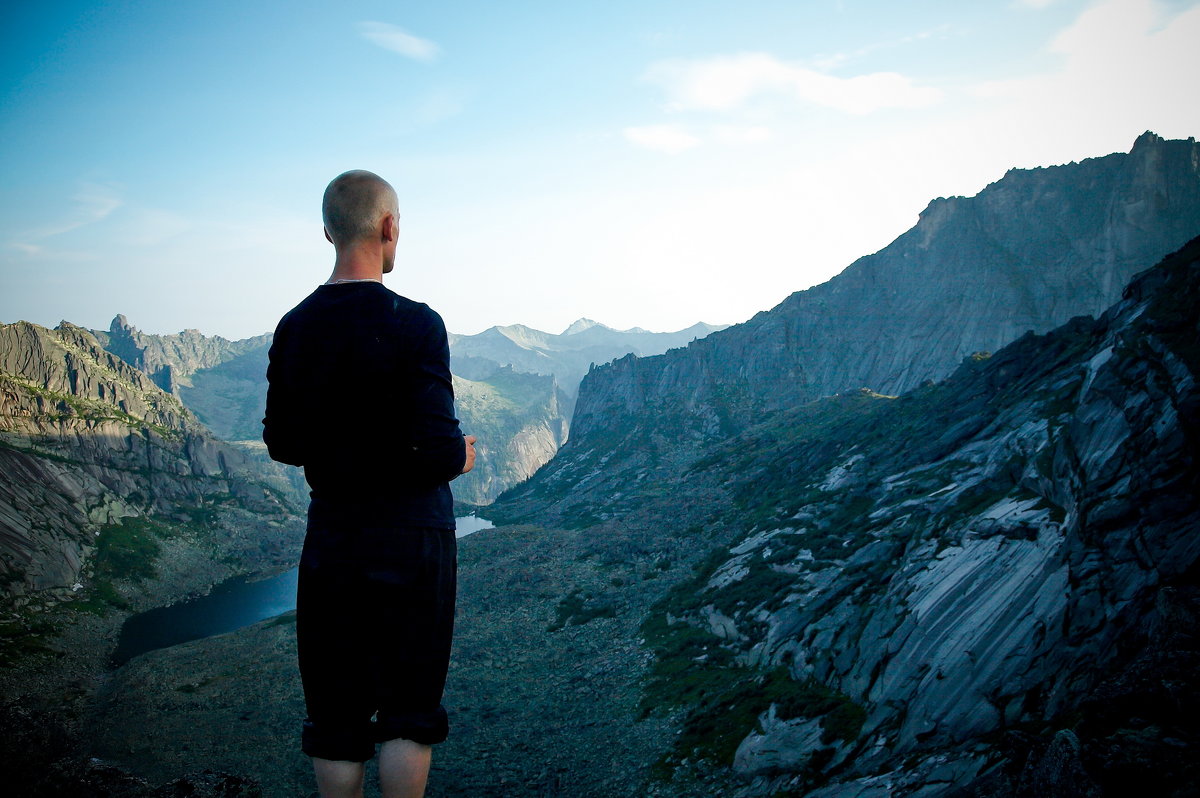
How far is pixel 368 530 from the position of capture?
339 centimetres

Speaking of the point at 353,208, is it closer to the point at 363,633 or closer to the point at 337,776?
the point at 363,633

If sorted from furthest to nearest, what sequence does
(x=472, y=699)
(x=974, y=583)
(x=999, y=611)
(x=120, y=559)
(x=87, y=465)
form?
(x=87, y=465), (x=120, y=559), (x=472, y=699), (x=974, y=583), (x=999, y=611)

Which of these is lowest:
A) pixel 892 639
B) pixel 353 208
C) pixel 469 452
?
pixel 892 639

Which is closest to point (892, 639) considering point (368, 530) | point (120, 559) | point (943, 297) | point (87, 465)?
point (368, 530)

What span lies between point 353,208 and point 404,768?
303 cm

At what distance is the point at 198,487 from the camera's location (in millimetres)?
142625

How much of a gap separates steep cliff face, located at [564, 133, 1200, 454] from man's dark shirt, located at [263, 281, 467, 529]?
11914 cm

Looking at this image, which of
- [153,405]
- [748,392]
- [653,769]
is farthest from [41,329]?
[653,769]

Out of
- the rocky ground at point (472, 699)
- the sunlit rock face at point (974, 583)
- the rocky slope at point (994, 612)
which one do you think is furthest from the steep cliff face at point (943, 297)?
the rocky ground at point (472, 699)

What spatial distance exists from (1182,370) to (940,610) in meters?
11.0

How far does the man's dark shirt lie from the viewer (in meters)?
3.44

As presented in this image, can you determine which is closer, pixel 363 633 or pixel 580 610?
pixel 363 633

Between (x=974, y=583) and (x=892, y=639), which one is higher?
(x=974, y=583)

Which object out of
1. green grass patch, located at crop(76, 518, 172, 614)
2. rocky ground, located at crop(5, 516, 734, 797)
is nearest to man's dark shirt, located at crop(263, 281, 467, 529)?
rocky ground, located at crop(5, 516, 734, 797)
